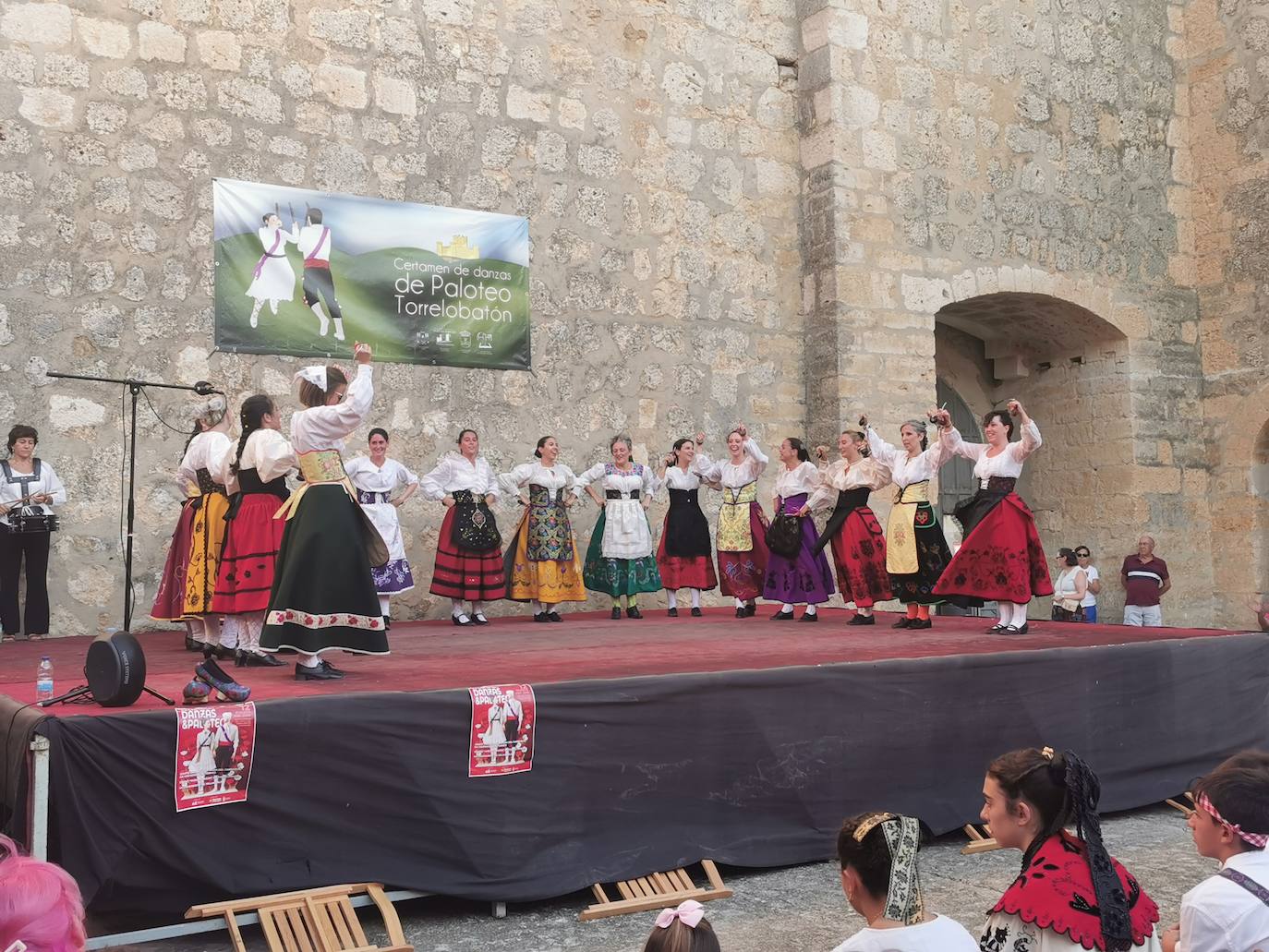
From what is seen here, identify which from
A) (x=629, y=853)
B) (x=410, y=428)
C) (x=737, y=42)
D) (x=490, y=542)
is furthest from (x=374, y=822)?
(x=737, y=42)

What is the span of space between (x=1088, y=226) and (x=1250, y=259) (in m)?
1.38

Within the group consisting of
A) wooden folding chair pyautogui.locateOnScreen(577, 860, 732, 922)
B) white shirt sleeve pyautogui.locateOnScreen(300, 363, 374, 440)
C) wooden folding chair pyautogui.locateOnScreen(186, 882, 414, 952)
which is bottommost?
wooden folding chair pyautogui.locateOnScreen(577, 860, 732, 922)

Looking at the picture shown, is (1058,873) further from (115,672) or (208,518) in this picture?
(208,518)

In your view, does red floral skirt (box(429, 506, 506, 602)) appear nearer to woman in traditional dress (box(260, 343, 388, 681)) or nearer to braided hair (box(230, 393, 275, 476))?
braided hair (box(230, 393, 275, 476))

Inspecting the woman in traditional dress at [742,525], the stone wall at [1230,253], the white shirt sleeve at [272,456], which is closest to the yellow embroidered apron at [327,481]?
the white shirt sleeve at [272,456]

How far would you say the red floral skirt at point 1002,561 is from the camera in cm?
589

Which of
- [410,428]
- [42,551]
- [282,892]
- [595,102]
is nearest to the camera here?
[282,892]

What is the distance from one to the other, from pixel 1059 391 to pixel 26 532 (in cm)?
839

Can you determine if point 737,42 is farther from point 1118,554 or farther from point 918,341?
point 1118,554

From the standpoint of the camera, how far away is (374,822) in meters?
3.37

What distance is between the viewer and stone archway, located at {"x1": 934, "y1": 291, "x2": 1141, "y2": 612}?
10.1m

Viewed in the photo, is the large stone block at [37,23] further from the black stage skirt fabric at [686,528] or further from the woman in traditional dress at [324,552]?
the black stage skirt fabric at [686,528]

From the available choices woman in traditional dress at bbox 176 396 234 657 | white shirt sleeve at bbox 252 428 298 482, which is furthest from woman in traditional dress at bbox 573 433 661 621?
white shirt sleeve at bbox 252 428 298 482

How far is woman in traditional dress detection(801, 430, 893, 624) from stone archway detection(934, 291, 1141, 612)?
325cm
